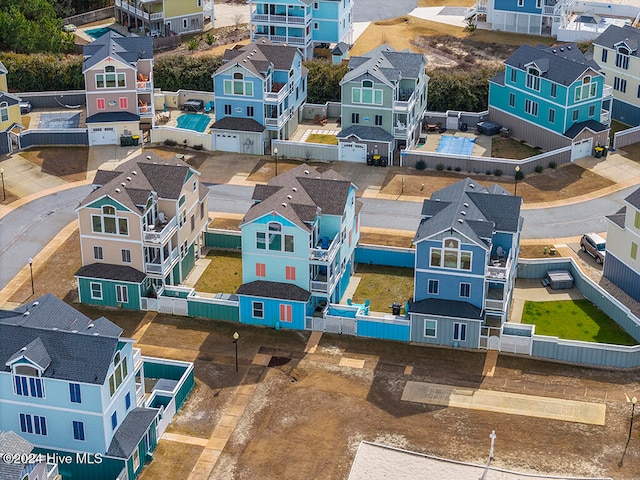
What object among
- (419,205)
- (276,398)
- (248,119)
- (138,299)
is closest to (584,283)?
(419,205)

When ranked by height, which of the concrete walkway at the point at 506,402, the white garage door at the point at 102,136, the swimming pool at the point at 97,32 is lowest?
the concrete walkway at the point at 506,402

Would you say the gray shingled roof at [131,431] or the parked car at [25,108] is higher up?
the parked car at [25,108]

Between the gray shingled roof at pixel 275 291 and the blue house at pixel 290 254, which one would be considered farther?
the gray shingled roof at pixel 275 291

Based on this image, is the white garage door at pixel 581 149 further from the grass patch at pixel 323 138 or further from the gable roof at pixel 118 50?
the gable roof at pixel 118 50

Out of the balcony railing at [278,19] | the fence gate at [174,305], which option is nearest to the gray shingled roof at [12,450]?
the fence gate at [174,305]

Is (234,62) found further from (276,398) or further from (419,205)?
(276,398)

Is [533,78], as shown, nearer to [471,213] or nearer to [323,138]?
[323,138]
